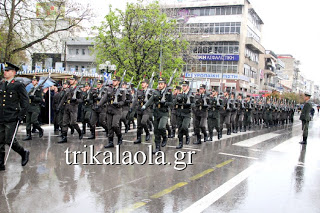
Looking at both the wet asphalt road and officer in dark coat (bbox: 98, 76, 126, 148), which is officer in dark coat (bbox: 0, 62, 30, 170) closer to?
the wet asphalt road

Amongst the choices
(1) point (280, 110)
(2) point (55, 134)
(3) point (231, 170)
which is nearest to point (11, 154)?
(2) point (55, 134)

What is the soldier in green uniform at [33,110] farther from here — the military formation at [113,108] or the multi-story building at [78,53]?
the multi-story building at [78,53]

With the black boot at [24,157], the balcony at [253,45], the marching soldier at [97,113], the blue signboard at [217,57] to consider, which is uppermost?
the balcony at [253,45]

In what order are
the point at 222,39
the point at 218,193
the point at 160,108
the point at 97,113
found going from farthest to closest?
the point at 222,39 < the point at 97,113 < the point at 160,108 < the point at 218,193

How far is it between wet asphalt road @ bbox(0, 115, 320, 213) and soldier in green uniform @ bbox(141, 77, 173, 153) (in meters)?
0.60

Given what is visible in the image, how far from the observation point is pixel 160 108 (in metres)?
9.37

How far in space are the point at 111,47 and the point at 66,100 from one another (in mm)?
13432

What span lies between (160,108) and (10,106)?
4117 mm

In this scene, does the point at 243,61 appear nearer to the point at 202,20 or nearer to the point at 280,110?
the point at 202,20

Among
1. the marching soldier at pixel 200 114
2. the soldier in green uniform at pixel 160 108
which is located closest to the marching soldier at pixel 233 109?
the marching soldier at pixel 200 114

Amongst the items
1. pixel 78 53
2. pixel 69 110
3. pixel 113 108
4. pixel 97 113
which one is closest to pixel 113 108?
pixel 113 108

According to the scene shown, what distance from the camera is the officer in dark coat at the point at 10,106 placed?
251 inches

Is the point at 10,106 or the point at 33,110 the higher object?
the point at 10,106

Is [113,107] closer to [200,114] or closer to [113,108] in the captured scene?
[113,108]
